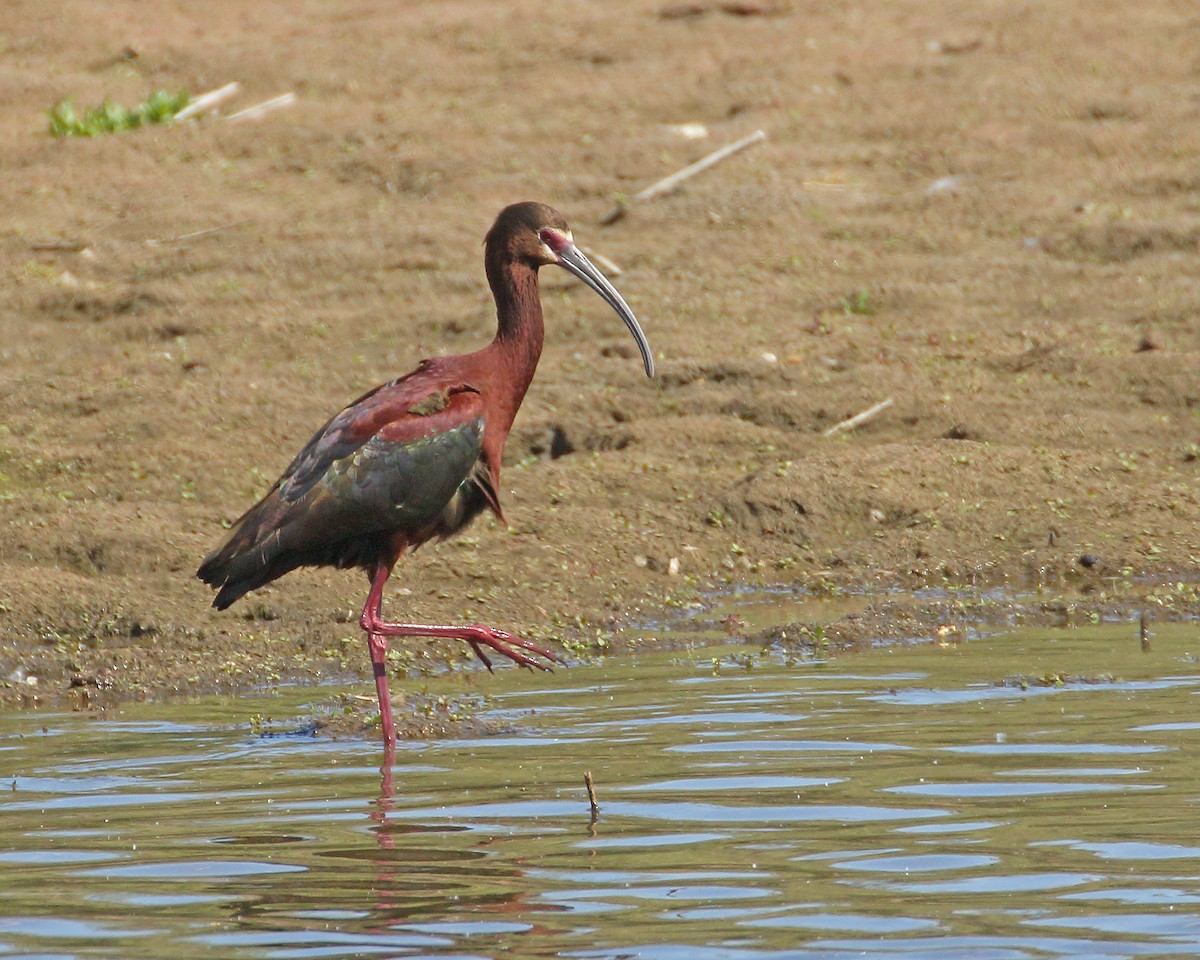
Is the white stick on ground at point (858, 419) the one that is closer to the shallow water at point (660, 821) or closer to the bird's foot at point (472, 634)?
the shallow water at point (660, 821)

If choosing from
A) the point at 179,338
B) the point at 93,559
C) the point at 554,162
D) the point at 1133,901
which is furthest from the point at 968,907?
the point at 554,162

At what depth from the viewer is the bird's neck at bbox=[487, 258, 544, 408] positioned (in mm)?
7859

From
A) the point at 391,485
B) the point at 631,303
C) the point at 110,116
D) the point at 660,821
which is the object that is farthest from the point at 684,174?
the point at 660,821

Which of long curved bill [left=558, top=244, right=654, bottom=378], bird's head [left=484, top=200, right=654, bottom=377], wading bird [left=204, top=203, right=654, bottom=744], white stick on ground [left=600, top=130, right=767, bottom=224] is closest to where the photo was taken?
wading bird [left=204, top=203, right=654, bottom=744]

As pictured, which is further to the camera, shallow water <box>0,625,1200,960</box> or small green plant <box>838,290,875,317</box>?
small green plant <box>838,290,875,317</box>

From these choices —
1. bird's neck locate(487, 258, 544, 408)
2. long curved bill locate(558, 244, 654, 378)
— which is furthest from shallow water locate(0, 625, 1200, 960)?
long curved bill locate(558, 244, 654, 378)

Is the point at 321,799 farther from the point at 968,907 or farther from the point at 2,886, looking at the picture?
the point at 968,907

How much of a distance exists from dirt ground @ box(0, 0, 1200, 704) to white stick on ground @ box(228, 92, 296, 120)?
118 mm

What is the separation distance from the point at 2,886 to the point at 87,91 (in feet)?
37.6

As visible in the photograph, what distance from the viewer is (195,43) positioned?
54.6 feet

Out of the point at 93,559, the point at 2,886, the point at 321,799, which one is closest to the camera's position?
the point at 2,886

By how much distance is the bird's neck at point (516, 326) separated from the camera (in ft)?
25.8

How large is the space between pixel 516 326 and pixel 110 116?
8.29m

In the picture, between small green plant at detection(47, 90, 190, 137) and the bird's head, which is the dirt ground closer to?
small green plant at detection(47, 90, 190, 137)
